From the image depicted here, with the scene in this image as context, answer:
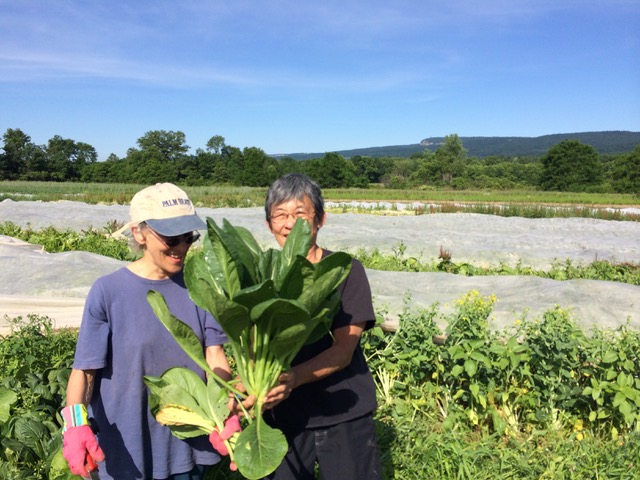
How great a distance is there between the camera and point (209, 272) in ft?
4.22

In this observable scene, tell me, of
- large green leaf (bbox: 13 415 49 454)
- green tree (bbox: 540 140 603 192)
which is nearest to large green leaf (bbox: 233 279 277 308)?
large green leaf (bbox: 13 415 49 454)

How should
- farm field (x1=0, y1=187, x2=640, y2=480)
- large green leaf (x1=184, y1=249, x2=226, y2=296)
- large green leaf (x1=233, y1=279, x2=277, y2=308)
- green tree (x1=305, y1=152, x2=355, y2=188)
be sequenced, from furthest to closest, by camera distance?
1. green tree (x1=305, y1=152, x2=355, y2=188)
2. farm field (x1=0, y1=187, x2=640, y2=480)
3. large green leaf (x1=184, y1=249, x2=226, y2=296)
4. large green leaf (x1=233, y1=279, x2=277, y2=308)

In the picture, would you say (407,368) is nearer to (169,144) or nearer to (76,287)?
(76,287)

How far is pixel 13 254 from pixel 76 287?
1.83 metres

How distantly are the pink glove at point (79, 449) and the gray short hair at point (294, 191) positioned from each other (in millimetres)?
835

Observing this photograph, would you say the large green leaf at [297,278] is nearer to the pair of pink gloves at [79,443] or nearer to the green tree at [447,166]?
the pair of pink gloves at [79,443]

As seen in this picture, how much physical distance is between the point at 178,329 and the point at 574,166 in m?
53.0

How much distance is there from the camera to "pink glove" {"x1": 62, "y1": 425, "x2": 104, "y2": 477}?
5.10 feet

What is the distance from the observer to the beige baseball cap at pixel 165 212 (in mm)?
1709

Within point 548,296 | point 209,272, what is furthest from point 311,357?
point 548,296

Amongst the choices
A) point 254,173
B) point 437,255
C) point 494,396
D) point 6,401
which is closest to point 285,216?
point 6,401

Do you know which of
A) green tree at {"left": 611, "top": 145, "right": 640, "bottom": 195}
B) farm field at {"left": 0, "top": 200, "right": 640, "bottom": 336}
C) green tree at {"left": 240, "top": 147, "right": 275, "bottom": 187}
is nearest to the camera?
farm field at {"left": 0, "top": 200, "right": 640, "bottom": 336}

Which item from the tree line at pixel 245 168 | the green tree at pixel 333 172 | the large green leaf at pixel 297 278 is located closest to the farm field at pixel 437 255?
the large green leaf at pixel 297 278

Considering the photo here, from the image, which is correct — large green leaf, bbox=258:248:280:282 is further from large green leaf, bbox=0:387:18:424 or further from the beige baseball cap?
large green leaf, bbox=0:387:18:424
